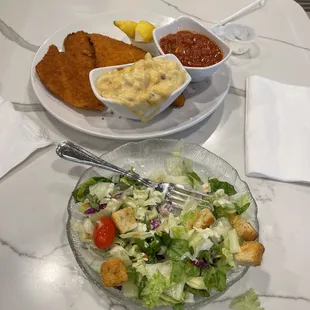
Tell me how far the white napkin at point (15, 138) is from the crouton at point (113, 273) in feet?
1.72

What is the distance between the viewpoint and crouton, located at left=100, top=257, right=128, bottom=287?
38.6 inches

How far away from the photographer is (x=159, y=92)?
52.6 inches

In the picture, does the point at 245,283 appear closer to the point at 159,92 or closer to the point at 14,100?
the point at 159,92

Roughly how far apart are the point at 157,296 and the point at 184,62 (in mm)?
858

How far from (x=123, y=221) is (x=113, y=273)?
15cm

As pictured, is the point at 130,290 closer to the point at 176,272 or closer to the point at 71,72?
the point at 176,272

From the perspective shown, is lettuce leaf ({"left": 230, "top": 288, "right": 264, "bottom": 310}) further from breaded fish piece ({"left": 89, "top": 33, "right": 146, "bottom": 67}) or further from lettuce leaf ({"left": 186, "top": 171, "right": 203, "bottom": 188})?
breaded fish piece ({"left": 89, "top": 33, "right": 146, "bottom": 67})

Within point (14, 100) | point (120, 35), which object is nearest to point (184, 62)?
point (120, 35)

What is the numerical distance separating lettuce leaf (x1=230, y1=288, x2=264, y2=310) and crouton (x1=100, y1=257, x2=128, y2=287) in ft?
1.07

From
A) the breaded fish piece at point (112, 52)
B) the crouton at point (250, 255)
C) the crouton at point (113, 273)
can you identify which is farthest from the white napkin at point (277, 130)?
the crouton at point (113, 273)

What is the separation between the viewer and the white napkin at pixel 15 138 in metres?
1.34

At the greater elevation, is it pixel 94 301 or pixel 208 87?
pixel 208 87

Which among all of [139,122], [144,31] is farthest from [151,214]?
[144,31]

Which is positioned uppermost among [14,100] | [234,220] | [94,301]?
[14,100]
